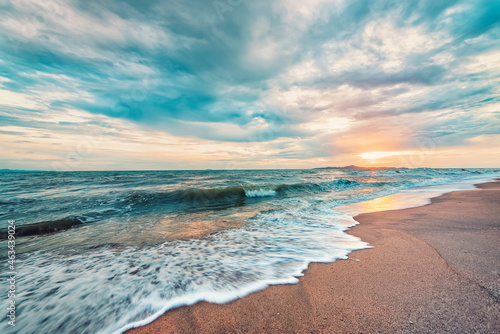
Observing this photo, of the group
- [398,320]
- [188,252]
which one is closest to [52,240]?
[188,252]

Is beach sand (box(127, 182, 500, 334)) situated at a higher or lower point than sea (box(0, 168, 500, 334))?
higher

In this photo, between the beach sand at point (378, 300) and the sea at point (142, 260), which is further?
the sea at point (142, 260)

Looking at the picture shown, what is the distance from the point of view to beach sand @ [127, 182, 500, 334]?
6.37ft

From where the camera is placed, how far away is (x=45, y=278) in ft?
10.9

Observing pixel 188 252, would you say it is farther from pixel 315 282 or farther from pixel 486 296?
pixel 486 296

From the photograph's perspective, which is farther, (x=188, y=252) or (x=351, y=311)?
(x=188, y=252)

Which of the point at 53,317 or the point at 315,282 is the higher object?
the point at 315,282

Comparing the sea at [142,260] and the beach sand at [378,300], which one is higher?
the beach sand at [378,300]

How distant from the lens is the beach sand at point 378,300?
1942mm

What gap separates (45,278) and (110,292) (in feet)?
5.09

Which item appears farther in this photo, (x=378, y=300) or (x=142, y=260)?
(x=142, y=260)

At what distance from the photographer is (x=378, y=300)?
7.46 ft

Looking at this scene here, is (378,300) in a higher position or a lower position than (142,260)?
higher

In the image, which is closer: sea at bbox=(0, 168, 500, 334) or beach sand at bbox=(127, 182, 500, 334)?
beach sand at bbox=(127, 182, 500, 334)
